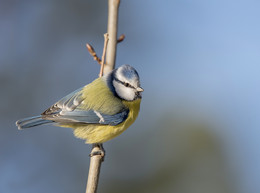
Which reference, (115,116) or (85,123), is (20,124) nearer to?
(85,123)

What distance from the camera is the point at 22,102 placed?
3605mm

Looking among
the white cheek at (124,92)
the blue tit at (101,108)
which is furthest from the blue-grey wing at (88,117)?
the white cheek at (124,92)

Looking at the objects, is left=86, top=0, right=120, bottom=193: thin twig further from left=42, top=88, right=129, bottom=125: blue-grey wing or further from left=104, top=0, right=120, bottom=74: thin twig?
left=42, top=88, right=129, bottom=125: blue-grey wing

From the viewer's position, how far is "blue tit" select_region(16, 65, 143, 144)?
206 centimetres

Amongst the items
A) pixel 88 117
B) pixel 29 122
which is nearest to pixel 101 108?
pixel 88 117

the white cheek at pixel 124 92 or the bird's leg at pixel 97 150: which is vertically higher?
the white cheek at pixel 124 92

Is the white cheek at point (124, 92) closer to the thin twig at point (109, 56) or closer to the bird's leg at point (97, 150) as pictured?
the thin twig at point (109, 56)

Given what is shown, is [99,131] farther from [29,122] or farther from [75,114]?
[29,122]

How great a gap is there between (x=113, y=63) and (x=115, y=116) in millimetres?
305

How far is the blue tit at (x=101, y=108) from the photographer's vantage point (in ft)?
6.75

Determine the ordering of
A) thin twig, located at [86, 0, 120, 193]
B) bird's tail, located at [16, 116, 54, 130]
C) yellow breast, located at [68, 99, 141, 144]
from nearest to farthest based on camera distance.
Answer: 1. thin twig, located at [86, 0, 120, 193]
2. bird's tail, located at [16, 116, 54, 130]
3. yellow breast, located at [68, 99, 141, 144]

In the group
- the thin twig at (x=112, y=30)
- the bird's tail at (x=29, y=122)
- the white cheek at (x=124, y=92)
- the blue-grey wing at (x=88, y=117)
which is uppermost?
the thin twig at (x=112, y=30)

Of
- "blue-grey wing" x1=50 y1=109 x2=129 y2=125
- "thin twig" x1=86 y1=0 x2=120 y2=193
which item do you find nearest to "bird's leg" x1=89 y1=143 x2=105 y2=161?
"thin twig" x1=86 y1=0 x2=120 y2=193

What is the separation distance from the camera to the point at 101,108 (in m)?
2.14
